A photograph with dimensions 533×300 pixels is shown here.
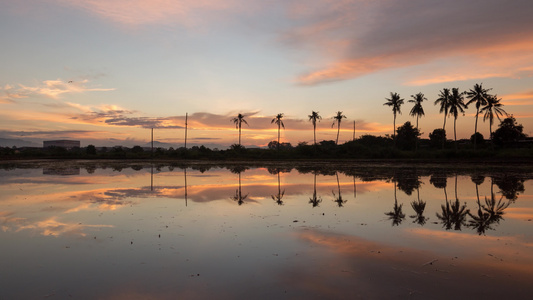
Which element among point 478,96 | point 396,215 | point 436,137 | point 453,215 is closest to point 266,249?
point 396,215

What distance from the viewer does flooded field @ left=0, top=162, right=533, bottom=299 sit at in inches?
263

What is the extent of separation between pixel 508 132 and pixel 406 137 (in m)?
25.8

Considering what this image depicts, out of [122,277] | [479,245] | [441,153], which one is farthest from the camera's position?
[441,153]

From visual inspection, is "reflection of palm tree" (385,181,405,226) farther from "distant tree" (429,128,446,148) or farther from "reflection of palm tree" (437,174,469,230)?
"distant tree" (429,128,446,148)

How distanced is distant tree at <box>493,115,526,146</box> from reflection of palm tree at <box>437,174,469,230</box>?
88954 millimetres

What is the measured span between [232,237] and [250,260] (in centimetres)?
234

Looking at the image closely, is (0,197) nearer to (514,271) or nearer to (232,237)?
(232,237)

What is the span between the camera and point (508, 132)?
86.6 metres

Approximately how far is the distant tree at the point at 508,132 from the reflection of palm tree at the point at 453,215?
89.0 metres

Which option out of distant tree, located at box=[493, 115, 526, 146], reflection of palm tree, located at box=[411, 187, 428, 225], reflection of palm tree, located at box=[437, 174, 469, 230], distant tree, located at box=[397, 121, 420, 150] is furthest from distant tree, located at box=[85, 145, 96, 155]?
distant tree, located at box=[493, 115, 526, 146]

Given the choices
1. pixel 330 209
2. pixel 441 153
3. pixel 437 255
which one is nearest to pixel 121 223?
pixel 330 209

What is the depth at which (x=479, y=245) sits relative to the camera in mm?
9750

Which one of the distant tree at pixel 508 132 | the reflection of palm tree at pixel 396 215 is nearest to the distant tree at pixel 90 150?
the reflection of palm tree at pixel 396 215

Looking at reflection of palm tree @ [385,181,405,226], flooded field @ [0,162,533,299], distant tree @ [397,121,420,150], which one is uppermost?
distant tree @ [397,121,420,150]
